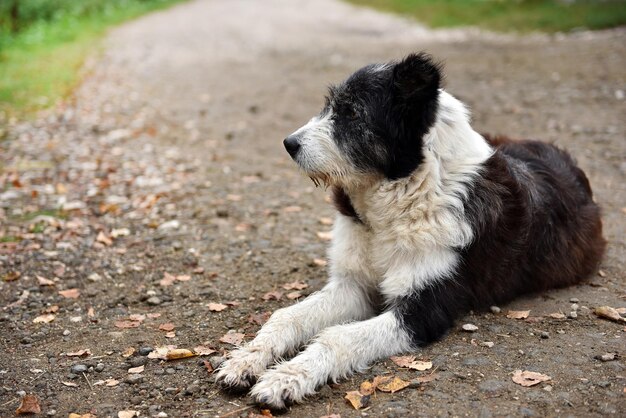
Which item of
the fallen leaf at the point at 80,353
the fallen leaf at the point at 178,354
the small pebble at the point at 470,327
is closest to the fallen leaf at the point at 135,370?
the fallen leaf at the point at 178,354

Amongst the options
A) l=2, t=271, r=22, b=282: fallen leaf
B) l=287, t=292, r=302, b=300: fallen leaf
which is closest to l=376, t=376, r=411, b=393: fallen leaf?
l=287, t=292, r=302, b=300: fallen leaf

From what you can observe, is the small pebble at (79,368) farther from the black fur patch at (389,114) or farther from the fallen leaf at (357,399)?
the black fur patch at (389,114)

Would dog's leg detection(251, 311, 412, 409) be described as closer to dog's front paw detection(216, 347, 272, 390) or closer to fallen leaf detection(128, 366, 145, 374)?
dog's front paw detection(216, 347, 272, 390)

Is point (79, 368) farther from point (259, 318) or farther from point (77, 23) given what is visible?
point (77, 23)

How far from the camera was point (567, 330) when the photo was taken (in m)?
4.45

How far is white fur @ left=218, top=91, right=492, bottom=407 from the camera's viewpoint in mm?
3975

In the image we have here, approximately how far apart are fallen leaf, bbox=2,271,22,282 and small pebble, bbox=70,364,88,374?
5.90 ft

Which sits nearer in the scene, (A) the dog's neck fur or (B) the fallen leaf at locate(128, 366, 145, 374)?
(B) the fallen leaf at locate(128, 366, 145, 374)

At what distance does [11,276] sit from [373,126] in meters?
3.45

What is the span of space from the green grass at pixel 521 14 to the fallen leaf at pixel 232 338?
15.3m

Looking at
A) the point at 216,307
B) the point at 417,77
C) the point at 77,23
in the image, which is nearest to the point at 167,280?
the point at 216,307

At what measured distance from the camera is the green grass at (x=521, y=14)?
1719cm

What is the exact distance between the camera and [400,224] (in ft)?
14.3

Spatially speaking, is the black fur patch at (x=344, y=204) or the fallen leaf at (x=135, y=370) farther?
the black fur patch at (x=344, y=204)
